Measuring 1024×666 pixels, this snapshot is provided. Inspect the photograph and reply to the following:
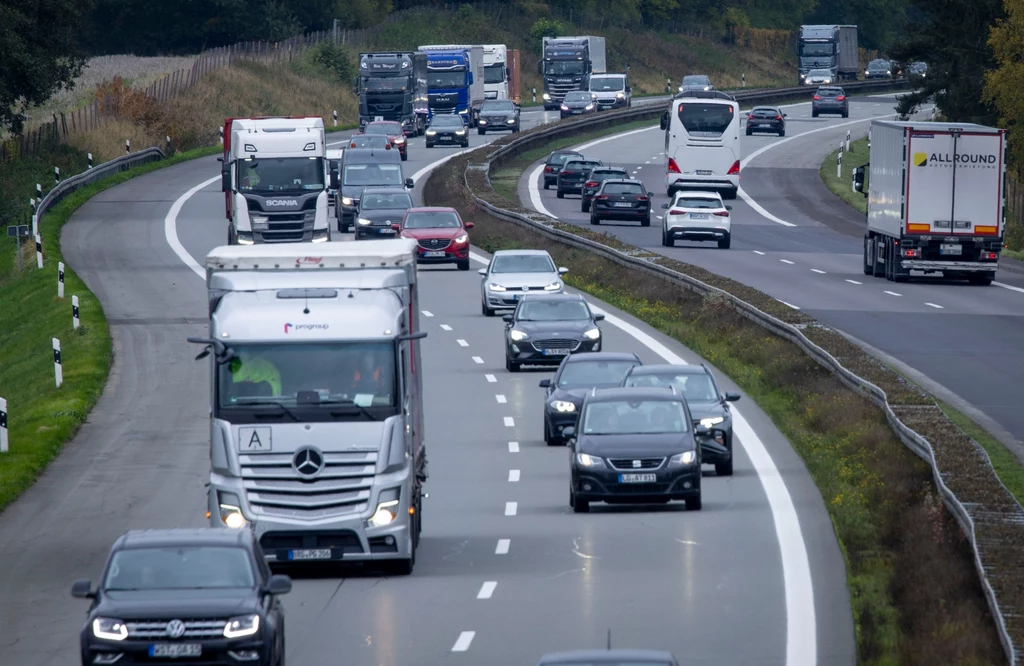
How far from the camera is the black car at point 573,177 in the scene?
72.1m

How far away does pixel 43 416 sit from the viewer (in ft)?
97.3

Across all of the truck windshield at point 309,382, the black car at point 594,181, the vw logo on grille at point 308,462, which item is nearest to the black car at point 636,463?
the truck windshield at point 309,382

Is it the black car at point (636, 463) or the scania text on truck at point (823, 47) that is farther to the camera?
the scania text on truck at point (823, 47)

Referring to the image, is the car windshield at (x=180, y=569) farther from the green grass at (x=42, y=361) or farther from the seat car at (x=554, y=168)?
the seat car at (x=554, y=168)

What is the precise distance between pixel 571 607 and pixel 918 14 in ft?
552

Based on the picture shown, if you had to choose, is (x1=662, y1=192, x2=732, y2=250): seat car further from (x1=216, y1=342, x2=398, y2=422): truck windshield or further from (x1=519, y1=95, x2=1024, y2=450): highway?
(x1=216, y1=342, x2=398, y2=422): truck windshield

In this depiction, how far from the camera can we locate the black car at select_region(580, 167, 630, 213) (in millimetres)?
67438

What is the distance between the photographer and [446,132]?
88.2m

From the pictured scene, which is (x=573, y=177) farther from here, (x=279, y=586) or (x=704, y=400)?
(x=279, y=586)

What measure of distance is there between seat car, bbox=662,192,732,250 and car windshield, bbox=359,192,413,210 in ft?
27.6

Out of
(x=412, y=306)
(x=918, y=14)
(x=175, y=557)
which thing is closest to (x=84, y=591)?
(x=175, y=557)

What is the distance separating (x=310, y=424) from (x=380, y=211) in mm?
34921

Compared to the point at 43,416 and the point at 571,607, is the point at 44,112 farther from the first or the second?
the point at 571,607

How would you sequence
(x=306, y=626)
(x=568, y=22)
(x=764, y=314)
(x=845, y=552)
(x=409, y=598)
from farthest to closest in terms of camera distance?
(x=568, y=22)
(x=764, y=314)
(x=845, y=552)
(x=409, y=598)
(x=306, y=626)
